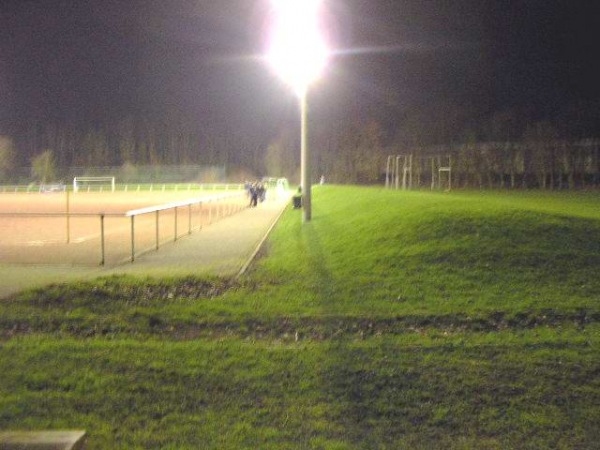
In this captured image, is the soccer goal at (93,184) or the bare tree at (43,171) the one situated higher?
the bare tree at (43,171)

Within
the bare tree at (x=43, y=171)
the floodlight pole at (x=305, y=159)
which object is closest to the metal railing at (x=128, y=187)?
the bare tree at (x=43, y=171)

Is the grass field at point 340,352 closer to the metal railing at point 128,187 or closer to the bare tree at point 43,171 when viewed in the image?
the metal railing at point 128,187

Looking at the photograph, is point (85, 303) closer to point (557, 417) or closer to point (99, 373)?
point (99, 373)

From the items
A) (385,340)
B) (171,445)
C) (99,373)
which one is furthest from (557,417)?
(99,373)

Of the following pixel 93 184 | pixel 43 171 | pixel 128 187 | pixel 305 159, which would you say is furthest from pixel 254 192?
pixel 43 171

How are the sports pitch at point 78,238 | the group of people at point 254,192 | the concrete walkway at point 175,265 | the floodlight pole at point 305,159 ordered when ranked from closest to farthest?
the concrete walkway at point 175,265 < the sports pitch at point 78,238 < the floodlight pole at point 305,159 < the group of people at point 254,192

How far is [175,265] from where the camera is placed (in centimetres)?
1357

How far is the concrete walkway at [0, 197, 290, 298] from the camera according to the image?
11953mm

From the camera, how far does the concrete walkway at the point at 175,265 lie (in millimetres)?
11953

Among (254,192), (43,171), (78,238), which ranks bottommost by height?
(78,238)

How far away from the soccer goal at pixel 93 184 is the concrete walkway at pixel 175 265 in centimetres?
5571

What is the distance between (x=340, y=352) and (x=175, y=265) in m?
7.24

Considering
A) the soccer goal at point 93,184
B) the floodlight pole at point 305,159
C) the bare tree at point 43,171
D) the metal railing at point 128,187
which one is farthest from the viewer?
the bare tree at point 43,171

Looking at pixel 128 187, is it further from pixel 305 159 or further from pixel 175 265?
pixel 175 265
